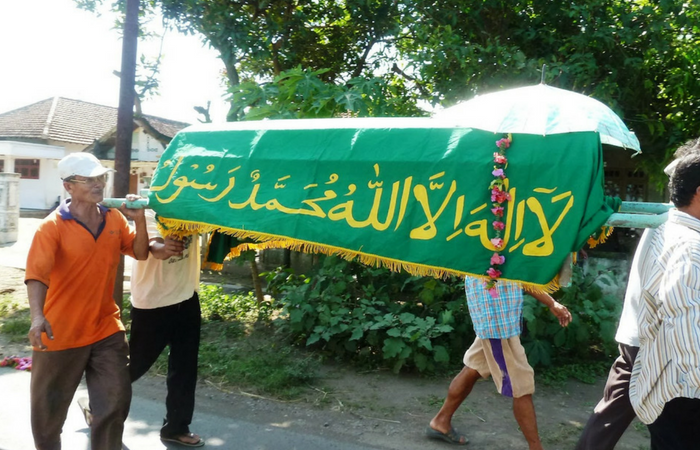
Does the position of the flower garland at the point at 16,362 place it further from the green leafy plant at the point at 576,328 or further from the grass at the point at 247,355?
the green leafy plant at the point at 576,328

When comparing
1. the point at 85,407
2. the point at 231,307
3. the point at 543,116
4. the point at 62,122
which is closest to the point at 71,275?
the point at 85,407

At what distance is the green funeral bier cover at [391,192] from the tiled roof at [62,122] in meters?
20.8

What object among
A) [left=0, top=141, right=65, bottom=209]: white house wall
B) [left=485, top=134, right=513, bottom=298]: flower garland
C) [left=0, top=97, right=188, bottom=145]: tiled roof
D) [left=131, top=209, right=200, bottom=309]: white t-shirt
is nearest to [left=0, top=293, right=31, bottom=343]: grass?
[left=131, top=209, right=200, bottom=309]: white t-shirt

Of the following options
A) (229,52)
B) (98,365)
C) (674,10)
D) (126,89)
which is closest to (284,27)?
(229,52)

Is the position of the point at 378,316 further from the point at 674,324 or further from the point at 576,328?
the point at 674,324

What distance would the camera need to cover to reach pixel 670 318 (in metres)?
2.20

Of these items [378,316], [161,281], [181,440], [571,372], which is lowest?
[181,440]

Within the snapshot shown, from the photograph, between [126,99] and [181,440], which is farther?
[126,99]

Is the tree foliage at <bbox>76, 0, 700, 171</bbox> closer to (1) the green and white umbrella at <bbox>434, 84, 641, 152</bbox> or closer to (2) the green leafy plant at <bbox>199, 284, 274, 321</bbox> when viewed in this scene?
(2) the green leafy plant at <bbox>199, 284, 274, 321</bbox>

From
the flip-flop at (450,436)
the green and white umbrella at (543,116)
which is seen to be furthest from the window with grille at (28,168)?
the green and white umbrella at (543,116)

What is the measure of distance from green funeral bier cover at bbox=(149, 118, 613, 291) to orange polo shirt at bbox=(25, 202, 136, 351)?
0.42 m

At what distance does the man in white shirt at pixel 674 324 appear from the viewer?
217 cm

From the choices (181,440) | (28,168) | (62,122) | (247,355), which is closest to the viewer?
(181,440)

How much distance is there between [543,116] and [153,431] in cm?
333
